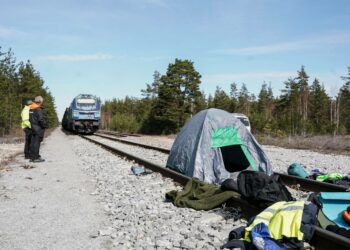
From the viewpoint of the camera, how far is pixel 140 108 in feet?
267

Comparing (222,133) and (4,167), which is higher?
(222,133)

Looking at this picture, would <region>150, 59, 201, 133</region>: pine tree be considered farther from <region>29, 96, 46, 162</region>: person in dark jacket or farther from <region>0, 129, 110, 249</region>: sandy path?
<region>0, 129, 110, 249</region>: sandy path

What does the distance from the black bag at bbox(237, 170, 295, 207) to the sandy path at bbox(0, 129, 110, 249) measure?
207 cm

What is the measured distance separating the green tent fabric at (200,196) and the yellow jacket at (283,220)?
4.73ft

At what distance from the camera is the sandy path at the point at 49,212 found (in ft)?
16.1

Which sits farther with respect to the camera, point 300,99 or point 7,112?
point 300,99

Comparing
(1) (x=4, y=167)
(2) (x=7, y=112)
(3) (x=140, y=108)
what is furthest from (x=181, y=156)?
(3) (x=140, y=108)

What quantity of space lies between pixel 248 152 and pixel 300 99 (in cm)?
7220

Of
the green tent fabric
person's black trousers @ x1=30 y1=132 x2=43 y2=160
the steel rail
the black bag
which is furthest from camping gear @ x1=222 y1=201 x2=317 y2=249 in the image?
person's black trousers @ x1=30 y1=132 x2=43 y2=160

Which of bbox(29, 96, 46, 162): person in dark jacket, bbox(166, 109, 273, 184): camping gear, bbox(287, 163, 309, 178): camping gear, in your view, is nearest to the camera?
bbox(166, 109, 273, 184): camping gear

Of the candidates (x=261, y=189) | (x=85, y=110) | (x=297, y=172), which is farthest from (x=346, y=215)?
(x=85, y=110)

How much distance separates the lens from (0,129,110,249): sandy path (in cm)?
491

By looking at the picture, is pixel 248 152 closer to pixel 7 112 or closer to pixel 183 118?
pixel 7 112

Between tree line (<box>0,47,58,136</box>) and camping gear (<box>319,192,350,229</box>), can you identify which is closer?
camping gear (<box>319,192,350,229</box>)
